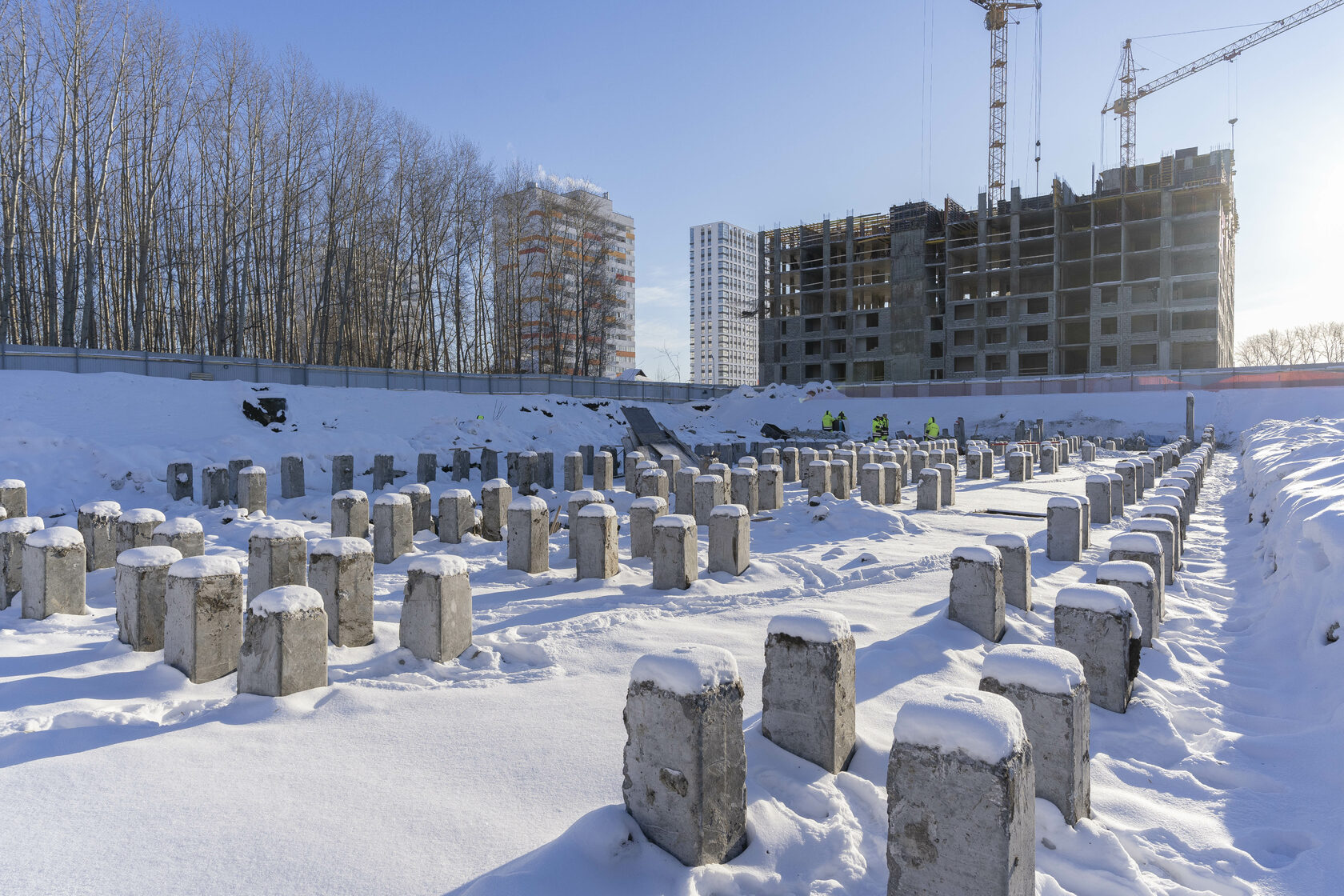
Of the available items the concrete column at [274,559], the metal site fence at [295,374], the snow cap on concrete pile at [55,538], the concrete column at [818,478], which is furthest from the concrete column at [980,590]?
the metal site fence at [295,374]

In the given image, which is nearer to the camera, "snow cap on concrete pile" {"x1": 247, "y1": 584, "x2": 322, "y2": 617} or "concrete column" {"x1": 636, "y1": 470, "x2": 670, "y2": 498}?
"snow cap on concrete pile" {"x1": 247, "y1": 584, "x2": 322, "y2": 617}

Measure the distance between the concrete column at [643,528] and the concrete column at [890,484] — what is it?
6.07 meters

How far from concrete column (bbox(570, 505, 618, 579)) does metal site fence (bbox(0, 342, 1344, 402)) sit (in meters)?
16.7

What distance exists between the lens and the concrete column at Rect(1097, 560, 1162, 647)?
5.06 metres

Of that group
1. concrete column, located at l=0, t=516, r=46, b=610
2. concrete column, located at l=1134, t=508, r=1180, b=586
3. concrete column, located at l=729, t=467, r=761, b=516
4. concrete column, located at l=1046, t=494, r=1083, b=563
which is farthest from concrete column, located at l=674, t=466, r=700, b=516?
concrete column, located at l=0, t=516, r=46, b=610

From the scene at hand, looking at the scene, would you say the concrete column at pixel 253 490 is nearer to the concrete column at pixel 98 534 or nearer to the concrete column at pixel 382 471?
the concrete column at pixel 382 471

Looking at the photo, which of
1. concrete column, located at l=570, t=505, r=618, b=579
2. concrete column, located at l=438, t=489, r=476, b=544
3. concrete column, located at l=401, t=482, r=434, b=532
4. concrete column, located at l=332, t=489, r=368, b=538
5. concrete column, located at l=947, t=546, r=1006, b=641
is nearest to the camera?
concrete column, located at l=947, t=546, r=1006, b=641

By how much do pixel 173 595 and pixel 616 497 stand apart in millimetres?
8725

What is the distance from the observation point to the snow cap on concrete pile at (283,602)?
399cm

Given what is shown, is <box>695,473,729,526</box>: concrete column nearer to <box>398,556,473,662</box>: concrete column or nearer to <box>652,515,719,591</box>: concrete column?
<box>652,515,719,591</box>: concrete column

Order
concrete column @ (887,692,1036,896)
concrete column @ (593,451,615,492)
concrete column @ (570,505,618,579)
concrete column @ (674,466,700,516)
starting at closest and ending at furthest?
concrete column @ (887,692,1036,896)
concrete column @ (570,505,618,579)
concrete column @ (674,466,700,516)
concrete column @ (593,451,615,492)

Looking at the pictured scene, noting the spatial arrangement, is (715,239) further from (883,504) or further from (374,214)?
(883,504)

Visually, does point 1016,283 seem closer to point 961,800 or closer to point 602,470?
point 602,470

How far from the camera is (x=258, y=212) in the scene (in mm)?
28703
